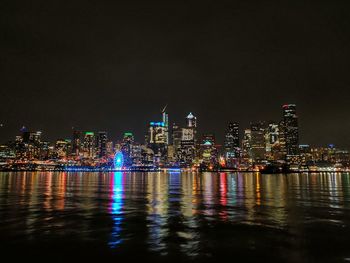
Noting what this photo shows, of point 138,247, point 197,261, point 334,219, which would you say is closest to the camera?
point 197,261

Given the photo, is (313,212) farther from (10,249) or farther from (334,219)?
(10,249)

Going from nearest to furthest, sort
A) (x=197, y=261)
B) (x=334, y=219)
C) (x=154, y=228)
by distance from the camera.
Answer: (x=197, y=261) < (x=154, y=228) < (x=334, y=219)

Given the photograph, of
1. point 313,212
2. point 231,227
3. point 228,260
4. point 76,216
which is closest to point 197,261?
point 228,260

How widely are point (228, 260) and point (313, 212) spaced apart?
19411 millimetres

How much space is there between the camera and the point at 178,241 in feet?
61.6

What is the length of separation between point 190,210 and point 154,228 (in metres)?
9.48

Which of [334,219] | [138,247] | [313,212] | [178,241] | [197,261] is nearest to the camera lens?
[197,261]

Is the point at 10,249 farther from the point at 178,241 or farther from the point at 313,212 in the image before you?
the point at 313,212

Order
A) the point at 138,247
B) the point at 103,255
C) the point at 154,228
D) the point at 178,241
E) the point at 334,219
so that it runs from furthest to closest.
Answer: the point at 334,219 → the point at 154,228 → the point at 178,241 → the point at 138,247 → the point at 103,255

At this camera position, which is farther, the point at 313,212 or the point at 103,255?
the point at 313,212

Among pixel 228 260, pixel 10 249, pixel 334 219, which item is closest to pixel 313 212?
pixel 334 219

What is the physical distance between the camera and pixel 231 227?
76.6 feet

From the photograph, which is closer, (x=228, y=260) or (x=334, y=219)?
(x=228, y=260)

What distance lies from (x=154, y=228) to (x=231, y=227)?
5464 millimetres
